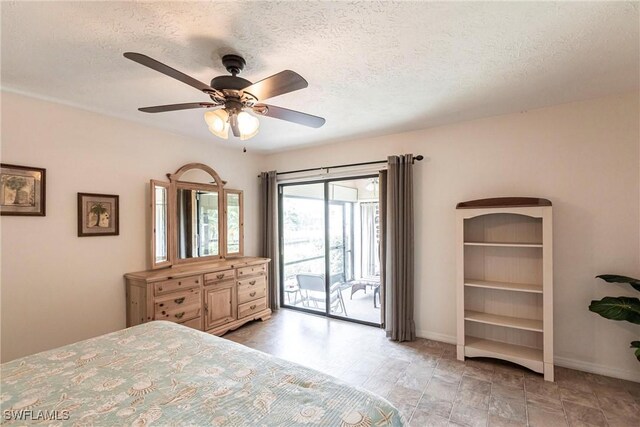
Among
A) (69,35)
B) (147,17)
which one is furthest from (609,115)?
(69,35)

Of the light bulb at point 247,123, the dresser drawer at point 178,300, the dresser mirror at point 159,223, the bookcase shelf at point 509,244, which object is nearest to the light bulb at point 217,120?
the light bulb at point 247,123

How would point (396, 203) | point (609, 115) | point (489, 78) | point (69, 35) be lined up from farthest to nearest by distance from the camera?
point (396, 203) < point (609, 115) < point (489, 78) < point (69, 35)

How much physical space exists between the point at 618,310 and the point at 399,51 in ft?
8.59

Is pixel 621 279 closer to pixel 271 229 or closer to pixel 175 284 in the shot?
pixel 271 229

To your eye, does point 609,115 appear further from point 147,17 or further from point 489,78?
point 147,17

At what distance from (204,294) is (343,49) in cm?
295

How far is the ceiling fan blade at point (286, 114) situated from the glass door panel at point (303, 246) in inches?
89.5

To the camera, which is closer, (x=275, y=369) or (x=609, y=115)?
(x=275, y=369)

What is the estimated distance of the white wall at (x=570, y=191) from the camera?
8.25 ft

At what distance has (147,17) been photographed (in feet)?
4.96

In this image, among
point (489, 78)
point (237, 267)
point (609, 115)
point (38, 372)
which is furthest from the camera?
point (237, 267)

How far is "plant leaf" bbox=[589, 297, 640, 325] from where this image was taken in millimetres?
2186

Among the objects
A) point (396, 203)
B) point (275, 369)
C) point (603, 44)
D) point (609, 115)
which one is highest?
point (603, 44)

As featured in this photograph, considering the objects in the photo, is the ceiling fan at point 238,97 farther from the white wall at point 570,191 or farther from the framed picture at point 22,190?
the white wall at point 570,191
